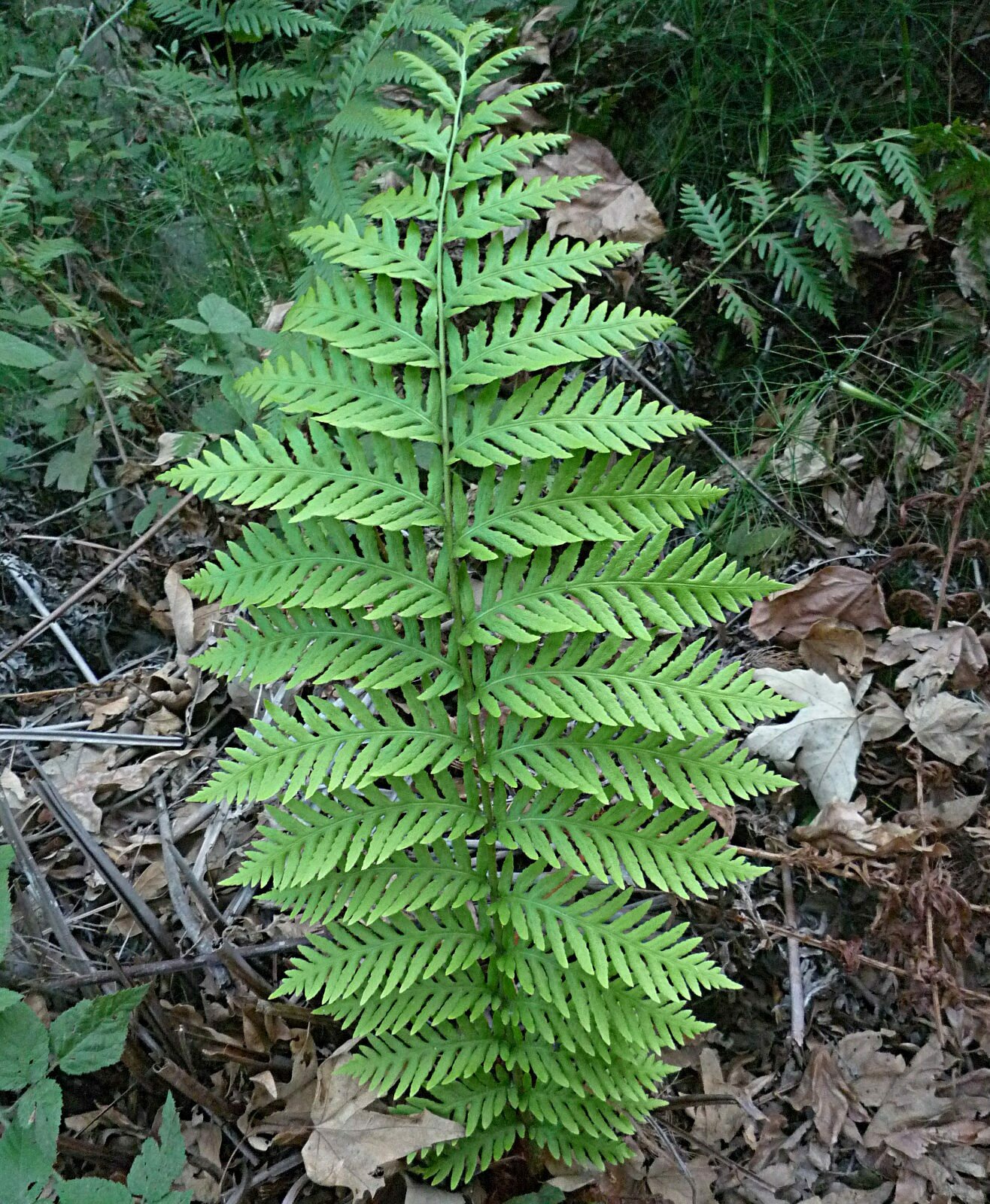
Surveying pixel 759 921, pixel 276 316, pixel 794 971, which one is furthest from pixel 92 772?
pixel 794 971

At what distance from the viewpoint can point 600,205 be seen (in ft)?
10.5

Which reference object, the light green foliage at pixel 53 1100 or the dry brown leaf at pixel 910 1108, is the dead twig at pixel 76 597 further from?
the dry brown leaf at pixel 910 1108

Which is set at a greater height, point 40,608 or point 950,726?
point 40,608

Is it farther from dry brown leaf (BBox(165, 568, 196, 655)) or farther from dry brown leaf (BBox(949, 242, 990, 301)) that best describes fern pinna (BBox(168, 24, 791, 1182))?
dry brown leaf (BBox(949, 242, 990, 301))

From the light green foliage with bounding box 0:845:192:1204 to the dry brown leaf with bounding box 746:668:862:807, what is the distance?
1.60 m

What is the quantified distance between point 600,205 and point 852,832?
224 centimetres

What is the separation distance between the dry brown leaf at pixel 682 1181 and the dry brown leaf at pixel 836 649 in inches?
50.4

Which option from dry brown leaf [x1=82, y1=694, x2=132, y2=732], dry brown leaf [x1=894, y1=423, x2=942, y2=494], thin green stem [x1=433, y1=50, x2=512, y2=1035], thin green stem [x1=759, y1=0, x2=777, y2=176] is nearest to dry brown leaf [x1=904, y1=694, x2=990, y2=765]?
dry brown leaf [x1=894, y1=423, x2=942, y2=494]

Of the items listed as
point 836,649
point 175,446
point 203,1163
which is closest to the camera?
point 203,1163

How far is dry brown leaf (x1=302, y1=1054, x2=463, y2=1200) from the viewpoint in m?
1.81

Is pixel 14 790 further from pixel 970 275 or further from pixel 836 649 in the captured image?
pixel 970 275

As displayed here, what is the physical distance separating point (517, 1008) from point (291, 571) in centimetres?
99

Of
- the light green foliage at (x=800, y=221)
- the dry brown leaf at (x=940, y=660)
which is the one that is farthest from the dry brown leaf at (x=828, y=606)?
the light green foliage at (x=800, y=221)

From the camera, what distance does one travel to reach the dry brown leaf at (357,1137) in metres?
1.81
